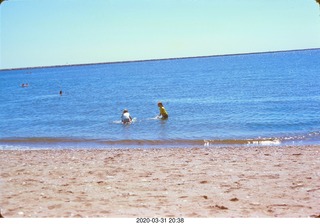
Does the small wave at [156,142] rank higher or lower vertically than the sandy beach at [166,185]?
higher

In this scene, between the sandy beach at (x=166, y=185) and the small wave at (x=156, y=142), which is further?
the small wave at (x=156, y=142)

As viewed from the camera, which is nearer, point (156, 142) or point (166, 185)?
point (166, 185)

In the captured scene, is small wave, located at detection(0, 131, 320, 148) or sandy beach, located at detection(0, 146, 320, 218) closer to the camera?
sandy beach, located at detection(0, 146, 320, 218)

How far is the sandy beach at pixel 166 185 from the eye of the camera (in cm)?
564

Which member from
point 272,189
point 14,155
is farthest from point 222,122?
point 272,189

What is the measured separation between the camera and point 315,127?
1758cm

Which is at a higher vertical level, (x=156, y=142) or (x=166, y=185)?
(x=156, y=142)

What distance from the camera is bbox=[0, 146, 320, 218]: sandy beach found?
5637 mm

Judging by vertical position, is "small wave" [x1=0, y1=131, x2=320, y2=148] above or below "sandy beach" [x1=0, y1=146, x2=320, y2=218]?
above

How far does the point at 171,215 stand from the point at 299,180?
3.59 m

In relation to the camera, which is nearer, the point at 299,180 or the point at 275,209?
the point at 275,209

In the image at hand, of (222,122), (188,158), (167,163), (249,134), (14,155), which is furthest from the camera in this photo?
(222,122)

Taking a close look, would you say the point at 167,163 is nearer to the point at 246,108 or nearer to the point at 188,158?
the point at 188,158

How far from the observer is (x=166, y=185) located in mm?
7375
